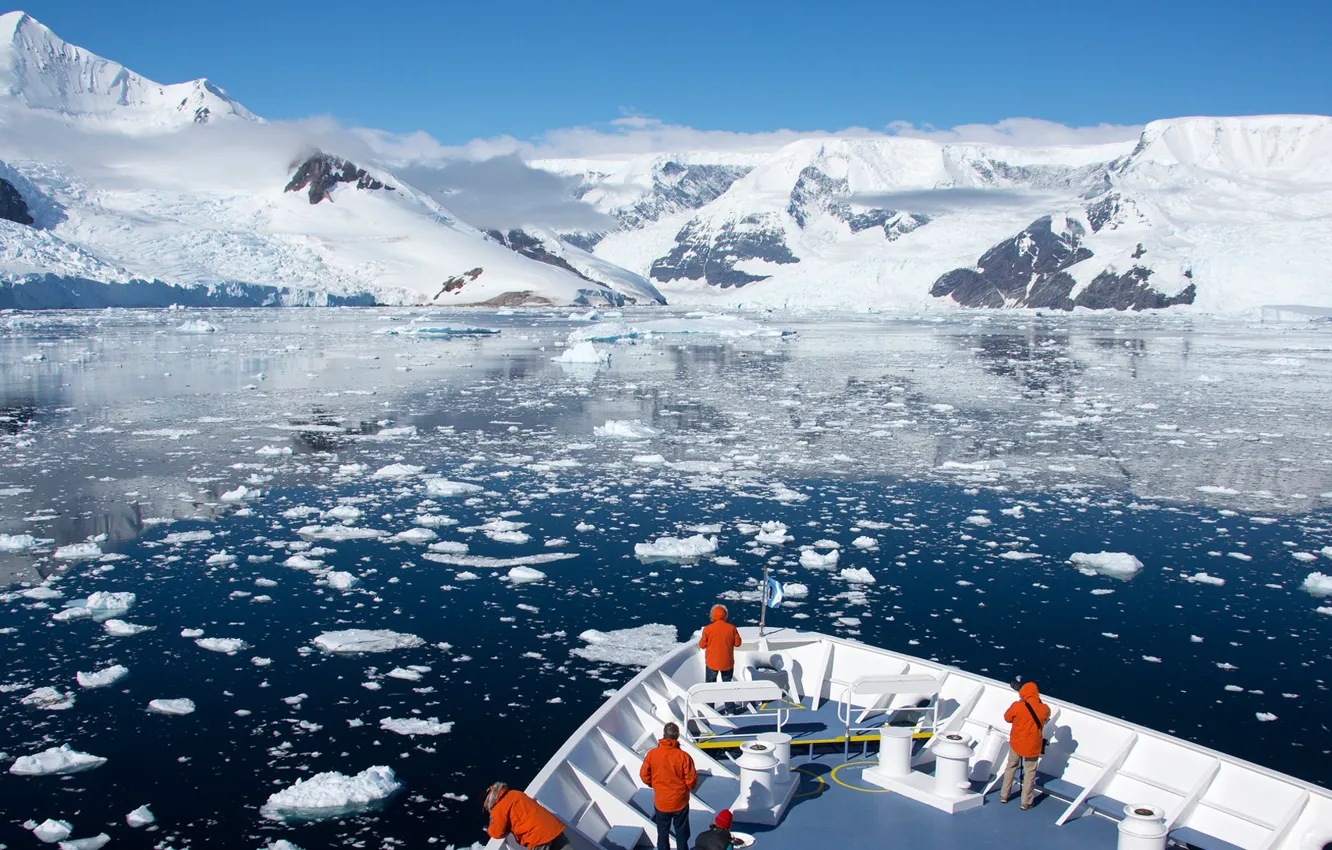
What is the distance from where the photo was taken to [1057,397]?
3381cm

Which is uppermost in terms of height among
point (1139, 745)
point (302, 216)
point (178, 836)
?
point (302, 216)

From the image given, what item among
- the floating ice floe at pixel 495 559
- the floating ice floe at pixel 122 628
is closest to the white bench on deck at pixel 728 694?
the floating ice floe at pixel 495 559

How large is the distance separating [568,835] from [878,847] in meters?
2.32

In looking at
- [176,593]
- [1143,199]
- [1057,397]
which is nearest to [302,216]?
[1143,199]

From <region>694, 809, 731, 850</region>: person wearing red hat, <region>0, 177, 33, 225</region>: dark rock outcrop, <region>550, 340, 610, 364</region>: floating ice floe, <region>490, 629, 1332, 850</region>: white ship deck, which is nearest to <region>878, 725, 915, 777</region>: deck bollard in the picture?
<region>490, 629, 1332, 850</region>: white ship deck

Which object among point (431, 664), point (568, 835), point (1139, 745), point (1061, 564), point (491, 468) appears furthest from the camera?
point (491, 468)

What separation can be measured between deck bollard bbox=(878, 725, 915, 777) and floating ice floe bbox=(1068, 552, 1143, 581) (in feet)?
22.4

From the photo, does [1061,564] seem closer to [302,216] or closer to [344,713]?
[344,713]

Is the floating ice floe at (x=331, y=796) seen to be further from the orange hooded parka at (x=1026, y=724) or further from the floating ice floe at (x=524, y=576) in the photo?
the floating ice floe at (x=524, y=576)

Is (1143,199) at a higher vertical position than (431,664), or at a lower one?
higher

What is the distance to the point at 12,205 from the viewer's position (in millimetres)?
141750

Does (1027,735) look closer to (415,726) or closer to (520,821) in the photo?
(520,821)

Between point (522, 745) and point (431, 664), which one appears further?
point (431, 664)

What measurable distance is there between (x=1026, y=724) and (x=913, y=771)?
1.13 m
